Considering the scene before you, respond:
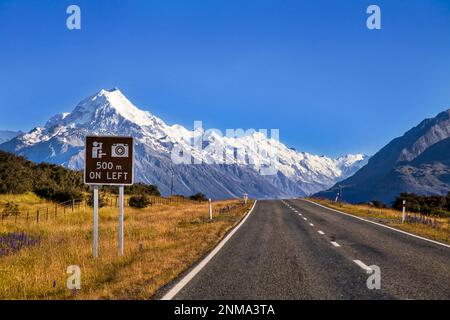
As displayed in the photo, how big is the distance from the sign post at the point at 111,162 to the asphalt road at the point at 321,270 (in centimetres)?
343

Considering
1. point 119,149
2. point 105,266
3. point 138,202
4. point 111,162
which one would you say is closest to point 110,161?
point 111,162

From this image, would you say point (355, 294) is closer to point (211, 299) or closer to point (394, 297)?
point (394, 297)

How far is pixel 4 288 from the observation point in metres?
8.92

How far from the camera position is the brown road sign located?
1259 centimetres

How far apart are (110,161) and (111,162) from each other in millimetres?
40

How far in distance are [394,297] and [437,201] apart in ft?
183

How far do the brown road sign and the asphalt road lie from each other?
350cm

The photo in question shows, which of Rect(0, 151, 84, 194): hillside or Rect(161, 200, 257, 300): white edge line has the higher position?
Rect(0, 151, 84, 194): hillside

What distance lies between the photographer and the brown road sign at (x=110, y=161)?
12.6 meters

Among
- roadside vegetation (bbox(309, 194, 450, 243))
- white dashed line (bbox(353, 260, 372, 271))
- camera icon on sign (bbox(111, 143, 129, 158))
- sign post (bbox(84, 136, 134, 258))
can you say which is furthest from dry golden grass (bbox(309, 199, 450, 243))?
camera icon on sign (bbox(111, 143, 129, 158))

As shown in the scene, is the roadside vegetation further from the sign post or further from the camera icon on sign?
the camera icon on sign

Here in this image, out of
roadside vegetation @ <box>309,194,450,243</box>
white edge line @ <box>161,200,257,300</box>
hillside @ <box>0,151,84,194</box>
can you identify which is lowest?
roadside vegetation @ <box>309,194,450,243</box>

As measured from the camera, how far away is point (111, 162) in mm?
12773
